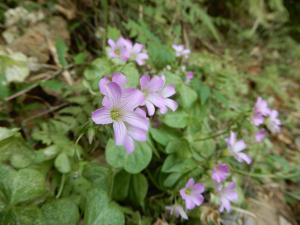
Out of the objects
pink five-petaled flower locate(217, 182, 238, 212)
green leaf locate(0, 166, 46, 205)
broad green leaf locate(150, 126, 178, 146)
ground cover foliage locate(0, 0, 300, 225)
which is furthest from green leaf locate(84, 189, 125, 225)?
pink five-petaled flower locate(217, 182, 238, 212)

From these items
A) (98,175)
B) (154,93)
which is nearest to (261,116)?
(154,93)

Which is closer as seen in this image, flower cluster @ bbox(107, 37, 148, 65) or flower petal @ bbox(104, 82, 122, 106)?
flower petal @ bbox(104, 82, 122, 106)

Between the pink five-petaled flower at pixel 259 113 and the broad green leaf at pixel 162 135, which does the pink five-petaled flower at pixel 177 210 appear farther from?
the pink five-petaled flower at pixel 259 113

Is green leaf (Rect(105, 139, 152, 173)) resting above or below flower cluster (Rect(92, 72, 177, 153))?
below

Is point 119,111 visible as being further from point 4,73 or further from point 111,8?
point 111,8

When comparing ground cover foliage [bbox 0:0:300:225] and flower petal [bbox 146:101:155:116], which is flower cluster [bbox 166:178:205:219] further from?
flower petal [bbox 146:101:155:116]

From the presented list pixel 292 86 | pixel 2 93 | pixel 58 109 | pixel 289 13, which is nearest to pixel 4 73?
pixel 2 93

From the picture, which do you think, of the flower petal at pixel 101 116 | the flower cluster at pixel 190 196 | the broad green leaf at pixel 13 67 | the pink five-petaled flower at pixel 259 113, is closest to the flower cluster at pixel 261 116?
the pink five-petaled flower at pixel 259 113
